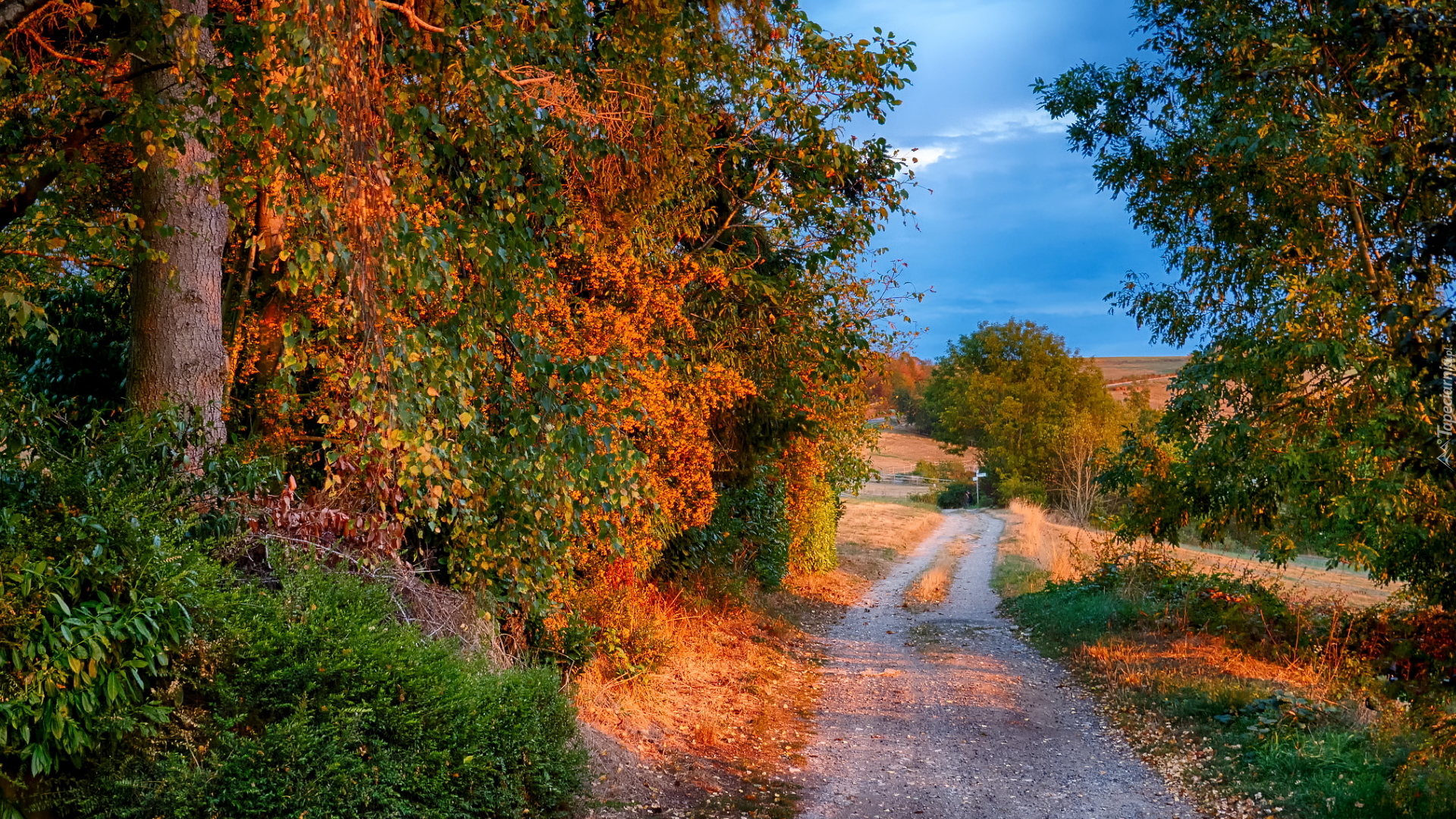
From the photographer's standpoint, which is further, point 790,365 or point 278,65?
point 790,365

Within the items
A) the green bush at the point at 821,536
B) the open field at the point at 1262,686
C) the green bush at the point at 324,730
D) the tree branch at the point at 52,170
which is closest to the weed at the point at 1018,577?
the open field at the point at 1262,686

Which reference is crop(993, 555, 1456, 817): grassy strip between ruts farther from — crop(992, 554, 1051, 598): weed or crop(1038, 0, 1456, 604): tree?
crop(992, 554, 1051, 598): weed

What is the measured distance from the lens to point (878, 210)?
35.0 ft

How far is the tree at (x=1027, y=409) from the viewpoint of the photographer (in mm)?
44531

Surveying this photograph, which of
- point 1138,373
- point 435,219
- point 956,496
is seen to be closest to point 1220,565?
point 435,219

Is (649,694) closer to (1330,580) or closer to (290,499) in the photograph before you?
(290,499)

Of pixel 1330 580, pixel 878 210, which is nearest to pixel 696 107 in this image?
pixel 878 210

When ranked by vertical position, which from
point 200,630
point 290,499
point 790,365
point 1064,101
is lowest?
point 200,630

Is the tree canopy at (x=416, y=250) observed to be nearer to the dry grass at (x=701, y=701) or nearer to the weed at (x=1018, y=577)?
the dry grass at (x=701, y=701)

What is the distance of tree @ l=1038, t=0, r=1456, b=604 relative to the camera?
7688 millimetres

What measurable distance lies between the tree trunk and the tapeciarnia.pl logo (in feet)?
21.8

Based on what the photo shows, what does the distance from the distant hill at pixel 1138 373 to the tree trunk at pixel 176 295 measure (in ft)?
143

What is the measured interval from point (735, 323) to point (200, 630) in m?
7.49

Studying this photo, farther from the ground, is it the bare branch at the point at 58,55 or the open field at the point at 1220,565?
the bare branch at the point at 58,55
